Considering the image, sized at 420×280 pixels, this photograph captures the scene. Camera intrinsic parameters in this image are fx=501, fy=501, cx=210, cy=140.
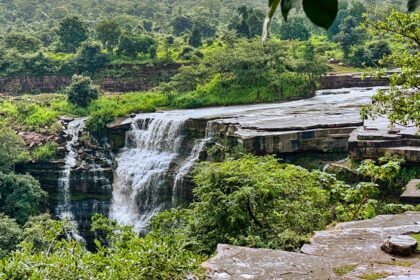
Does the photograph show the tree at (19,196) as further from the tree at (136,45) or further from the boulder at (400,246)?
the tree at (136,45)

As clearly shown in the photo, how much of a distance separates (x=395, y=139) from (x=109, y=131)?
10994mm

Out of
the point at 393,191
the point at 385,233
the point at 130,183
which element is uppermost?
the point at 385,233

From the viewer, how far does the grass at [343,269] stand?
4.14m

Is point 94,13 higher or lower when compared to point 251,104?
higher

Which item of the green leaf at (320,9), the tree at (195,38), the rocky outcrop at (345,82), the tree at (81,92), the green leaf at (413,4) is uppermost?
the tree at (195,38)

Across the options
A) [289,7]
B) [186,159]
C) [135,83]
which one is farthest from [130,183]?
[289,7]

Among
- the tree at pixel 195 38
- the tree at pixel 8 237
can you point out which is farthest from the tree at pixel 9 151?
the tree at pixel 195 38

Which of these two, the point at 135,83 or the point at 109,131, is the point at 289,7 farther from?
the point at 135,83

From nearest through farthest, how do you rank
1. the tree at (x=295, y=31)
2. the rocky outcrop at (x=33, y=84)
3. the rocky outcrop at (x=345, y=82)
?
the rocky outcrop at (x=345, y=82), the rocky outcrop at (x=33, y=84), the tree at (x=295, y=31)

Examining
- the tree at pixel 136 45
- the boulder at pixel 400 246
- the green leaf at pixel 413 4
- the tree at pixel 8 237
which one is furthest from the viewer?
the tree at pixel 136 45

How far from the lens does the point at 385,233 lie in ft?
17.4

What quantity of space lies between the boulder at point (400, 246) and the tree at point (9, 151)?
46.1 feet

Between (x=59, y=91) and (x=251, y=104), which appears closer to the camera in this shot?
(x=251, y=104)

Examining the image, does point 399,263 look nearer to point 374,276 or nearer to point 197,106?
point 374,276
